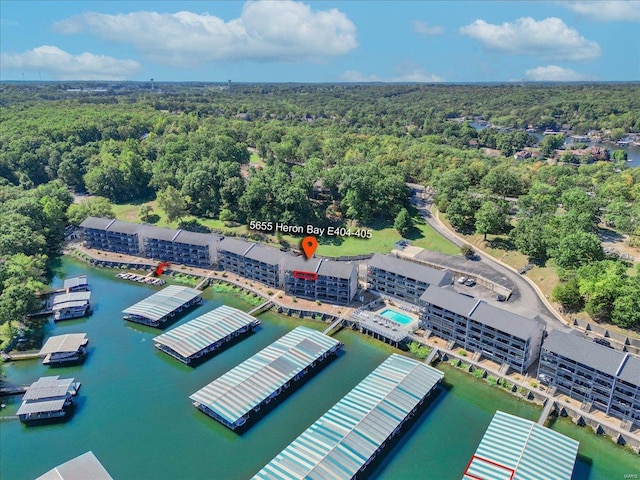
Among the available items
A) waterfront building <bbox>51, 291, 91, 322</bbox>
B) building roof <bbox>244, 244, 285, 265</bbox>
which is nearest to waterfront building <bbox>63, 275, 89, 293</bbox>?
waterfront building <bbox>51, 291, 91, 322</bbox>

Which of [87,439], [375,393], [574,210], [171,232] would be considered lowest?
[87,439]

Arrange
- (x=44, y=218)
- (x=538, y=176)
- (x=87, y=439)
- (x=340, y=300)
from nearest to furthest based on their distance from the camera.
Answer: (x=87, y=439) → (x=340, y=300) → (x=44, y=218) → (x=538, y=176)

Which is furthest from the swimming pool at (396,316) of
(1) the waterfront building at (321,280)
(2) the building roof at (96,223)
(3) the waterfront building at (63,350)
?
(2) the building roof at (96,223)

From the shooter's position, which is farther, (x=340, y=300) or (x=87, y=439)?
(x=340, y=300)

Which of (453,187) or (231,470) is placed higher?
(453,187)

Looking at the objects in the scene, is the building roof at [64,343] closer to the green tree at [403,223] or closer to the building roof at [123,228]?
the building roof at [123,228]

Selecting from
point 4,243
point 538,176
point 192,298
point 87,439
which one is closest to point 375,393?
point 87,439

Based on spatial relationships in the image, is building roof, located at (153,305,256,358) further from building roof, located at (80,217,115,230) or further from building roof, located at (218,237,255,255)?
building roof, located at (80,217,115,230)

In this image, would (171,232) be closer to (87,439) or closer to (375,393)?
(87,439)
